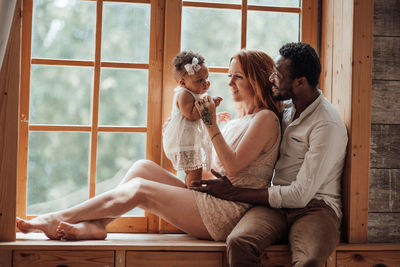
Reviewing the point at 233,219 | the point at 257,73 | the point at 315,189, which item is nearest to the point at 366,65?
the point at 257,73

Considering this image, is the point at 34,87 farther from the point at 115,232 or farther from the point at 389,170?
the point at 389,170

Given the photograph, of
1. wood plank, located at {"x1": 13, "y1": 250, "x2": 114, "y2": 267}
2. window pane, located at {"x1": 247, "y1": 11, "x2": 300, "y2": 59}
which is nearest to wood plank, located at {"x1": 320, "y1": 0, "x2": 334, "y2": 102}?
window pane, located at {"x1": 247, "y1": 11, "x2": 300, "y2": 59}

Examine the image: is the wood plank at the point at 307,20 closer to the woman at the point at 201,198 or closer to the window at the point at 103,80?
the window at the point at 103,80

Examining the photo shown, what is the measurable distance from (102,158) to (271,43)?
3.98ft

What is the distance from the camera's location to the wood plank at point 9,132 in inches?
79.9

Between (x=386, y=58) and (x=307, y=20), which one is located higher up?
(x=307, y=20)

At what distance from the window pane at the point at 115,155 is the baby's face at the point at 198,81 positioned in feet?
1.36

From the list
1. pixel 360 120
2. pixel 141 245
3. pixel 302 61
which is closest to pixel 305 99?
pixel 302 61

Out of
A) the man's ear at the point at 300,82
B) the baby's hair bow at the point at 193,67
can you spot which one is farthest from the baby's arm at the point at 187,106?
the man's ear at the point at 300,82

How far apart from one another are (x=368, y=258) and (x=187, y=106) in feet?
3.96

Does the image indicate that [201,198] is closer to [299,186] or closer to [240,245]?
[240,245]

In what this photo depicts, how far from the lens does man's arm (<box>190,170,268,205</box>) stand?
2.06 metres

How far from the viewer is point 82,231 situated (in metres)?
2.06

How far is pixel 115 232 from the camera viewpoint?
2.44 m
